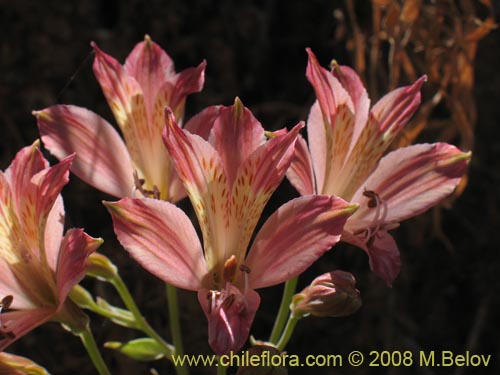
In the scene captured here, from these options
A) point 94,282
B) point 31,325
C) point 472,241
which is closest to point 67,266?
point 31,325

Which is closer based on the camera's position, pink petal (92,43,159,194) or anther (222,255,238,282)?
anther (222,255,238,282)

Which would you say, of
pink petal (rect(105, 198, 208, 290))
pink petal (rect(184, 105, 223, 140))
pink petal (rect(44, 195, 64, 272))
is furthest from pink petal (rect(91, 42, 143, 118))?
pink petal (rect(105, 198, 208, 290))

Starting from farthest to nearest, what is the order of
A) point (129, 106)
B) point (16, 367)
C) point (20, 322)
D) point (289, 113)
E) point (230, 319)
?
point (289, 113) < point (129, 106) < point (16, 367) < point (20, 322) < point (230, 319)

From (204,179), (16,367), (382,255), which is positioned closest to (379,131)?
(382,255)

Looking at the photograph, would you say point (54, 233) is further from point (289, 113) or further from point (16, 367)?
point (289, 113)

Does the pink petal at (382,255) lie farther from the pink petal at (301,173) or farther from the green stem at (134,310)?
the green stem at (134,310)

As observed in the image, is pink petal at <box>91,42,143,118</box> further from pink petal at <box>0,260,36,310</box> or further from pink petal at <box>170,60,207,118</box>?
pink petal at <box>0,260,36,310</box>
